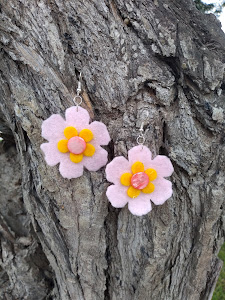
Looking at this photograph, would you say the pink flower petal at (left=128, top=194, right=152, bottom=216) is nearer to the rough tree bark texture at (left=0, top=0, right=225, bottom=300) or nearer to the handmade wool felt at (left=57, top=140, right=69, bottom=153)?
the rough tree bark texture at (left=0, top=0, right=225, bottom=300)

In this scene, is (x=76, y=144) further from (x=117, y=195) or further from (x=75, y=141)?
(x=117, y=195)

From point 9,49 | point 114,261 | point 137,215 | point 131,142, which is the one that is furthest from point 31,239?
point 9,49

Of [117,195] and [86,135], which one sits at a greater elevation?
[86,135]

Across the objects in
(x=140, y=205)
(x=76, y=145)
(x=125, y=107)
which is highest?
(x=125, y=107)

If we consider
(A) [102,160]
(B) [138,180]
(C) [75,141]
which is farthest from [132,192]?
(C) [75,141]

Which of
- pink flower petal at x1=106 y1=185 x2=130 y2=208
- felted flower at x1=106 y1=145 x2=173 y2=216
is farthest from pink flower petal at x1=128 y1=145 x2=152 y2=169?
pink flower petal at x1=106 y1=185 x2=130 y2=208

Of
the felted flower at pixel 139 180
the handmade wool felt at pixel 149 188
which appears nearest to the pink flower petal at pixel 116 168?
the felted flower at pixel 139 180

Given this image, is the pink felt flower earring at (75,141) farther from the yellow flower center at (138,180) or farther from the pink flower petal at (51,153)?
the yellow flower center at (138,180)
